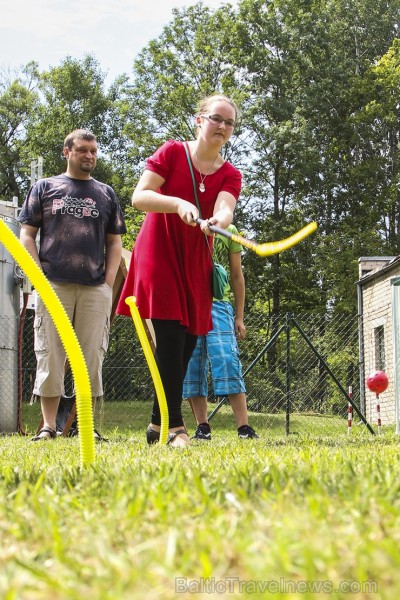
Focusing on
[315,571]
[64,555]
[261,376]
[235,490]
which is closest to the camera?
[315,571]

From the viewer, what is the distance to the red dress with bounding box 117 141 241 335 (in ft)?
14.2

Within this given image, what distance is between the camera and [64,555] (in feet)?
4.38

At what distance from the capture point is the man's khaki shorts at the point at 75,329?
5.50 metres

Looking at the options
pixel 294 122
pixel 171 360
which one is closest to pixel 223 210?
pixel 171 360

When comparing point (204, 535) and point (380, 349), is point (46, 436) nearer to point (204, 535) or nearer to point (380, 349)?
point (204, 535)

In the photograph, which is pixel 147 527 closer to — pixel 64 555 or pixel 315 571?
pixel 64 555

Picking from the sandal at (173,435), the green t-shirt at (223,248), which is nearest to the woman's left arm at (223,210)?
the sandal at (173,435)

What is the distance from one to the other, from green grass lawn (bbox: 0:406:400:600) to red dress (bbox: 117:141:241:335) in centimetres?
208

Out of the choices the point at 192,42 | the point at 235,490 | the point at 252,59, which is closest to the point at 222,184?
the point at 235,490

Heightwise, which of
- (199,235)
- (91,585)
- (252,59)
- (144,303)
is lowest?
(91,585)

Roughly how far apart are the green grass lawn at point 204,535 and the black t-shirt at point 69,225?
10.9 ft

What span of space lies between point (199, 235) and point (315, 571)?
3338mm

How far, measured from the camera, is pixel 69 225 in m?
5.59

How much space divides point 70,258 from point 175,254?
1.36 m
